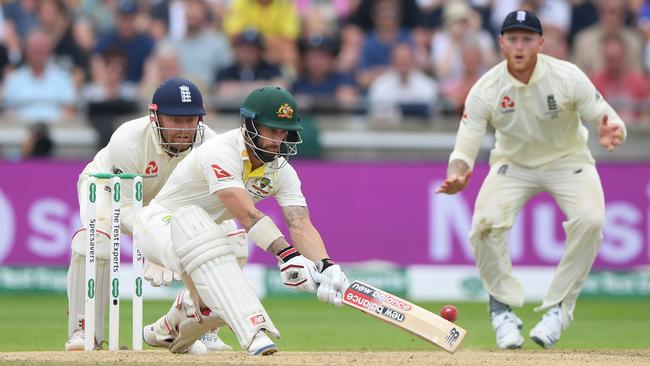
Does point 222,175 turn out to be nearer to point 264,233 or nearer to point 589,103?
point 264,233

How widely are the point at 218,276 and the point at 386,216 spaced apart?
576cm

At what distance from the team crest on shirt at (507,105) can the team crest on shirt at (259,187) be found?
1.71 m

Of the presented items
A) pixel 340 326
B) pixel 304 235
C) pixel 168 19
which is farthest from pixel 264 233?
pixel 168 19

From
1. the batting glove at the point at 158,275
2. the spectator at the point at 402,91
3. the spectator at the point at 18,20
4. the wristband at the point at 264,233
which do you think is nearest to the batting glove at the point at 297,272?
the wristband at the point at 264,233

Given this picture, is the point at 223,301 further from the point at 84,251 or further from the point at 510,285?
the point at 510,285

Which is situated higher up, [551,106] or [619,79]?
[551,106]

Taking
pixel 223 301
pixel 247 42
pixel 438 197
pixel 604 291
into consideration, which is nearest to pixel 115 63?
pixel 247 42

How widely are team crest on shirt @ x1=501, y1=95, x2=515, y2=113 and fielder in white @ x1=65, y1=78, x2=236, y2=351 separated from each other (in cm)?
170

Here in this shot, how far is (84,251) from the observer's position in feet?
23.2

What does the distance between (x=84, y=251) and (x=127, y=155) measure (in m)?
0.58

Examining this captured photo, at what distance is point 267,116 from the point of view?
244 inches

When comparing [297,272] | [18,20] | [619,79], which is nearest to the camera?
[297,272]

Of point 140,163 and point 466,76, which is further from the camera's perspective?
point 466,76

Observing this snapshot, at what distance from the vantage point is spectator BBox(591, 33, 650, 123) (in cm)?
1218
